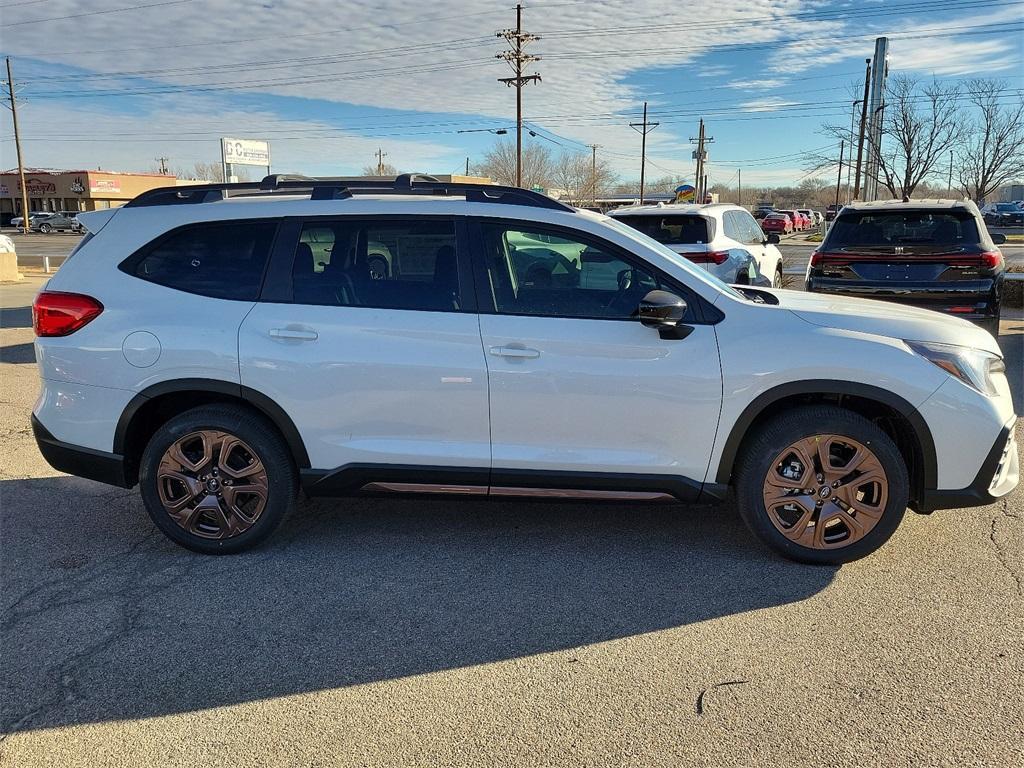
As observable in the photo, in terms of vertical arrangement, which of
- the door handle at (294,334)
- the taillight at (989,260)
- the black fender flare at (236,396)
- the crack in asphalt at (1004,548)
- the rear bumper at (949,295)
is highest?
the taillight at (989,260)

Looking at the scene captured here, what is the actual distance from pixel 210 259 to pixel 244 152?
5634 cm

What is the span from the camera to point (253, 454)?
403cm

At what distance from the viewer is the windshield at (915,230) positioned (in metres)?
8.10

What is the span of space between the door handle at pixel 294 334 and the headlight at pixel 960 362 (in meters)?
2.86

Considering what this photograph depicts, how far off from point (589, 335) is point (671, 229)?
6338 millimetres

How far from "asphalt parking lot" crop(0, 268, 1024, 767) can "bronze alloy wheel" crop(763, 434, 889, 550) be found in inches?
8.3

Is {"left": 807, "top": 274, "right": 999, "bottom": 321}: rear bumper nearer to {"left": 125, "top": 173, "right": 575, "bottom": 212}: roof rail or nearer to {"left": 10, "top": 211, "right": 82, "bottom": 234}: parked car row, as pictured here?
{"left": 125, "top": 173, "right": 575, "bottom": 212}: roof rail

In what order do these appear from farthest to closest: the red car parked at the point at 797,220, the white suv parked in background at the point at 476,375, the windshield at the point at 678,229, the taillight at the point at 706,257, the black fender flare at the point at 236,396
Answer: the red car parked at the point at 797,220 → the windshield at the point at 678,229 → the taillight at the point at 706,257 → the black fender flare at the point at 236,396 → the white suv parked in background at the point at 476,375

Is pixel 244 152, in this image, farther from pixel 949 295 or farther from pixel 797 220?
pixel 949 295

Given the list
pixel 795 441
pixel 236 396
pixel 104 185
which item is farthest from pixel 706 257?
pixel 104 185

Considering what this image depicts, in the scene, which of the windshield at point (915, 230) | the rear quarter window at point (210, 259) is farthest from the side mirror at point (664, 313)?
the windshield at point (915, 230)

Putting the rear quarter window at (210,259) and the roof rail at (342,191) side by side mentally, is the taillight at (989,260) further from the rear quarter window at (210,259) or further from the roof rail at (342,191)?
the rear quarter window at (210,259)

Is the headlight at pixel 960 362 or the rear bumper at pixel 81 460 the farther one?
the rear bumper at pixel 81 460

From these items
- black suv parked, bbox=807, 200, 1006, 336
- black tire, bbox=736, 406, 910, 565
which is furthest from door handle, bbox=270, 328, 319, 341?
black suv parked, bbox=807, 200, 1006, 336
